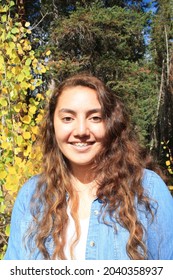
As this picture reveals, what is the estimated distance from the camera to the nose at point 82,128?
1236 millimetres

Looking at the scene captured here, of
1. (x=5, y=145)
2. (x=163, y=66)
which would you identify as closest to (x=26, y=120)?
(x=5, y=145)

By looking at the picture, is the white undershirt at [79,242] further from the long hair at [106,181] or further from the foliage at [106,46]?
the foliage at [106,46]

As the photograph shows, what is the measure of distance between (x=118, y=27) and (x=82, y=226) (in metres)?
8.94

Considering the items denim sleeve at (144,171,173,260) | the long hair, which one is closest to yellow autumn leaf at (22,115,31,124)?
the long hair

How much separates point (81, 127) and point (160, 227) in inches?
17.3

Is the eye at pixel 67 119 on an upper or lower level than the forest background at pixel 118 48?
lower

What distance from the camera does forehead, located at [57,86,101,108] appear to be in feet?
4.20

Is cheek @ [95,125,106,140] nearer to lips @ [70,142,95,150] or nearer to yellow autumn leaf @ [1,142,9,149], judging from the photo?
lips @ [70,142,95,150]

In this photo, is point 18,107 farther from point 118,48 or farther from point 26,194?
point 118,48

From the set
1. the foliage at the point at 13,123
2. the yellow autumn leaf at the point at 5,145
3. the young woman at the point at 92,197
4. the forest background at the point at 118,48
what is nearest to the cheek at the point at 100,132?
the young woman at the point at 92,197

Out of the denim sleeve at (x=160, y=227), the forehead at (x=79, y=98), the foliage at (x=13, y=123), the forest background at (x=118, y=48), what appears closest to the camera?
the denim sleeve at (x=160, y=227)

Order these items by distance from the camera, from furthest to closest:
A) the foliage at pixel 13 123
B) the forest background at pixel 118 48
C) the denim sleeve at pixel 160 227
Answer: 1. the forest background at pixel 118 48
2. the foliage at pixel 13 123
3. the denim sleeve at pixel 160 227

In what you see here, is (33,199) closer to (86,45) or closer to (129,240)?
(129,240)

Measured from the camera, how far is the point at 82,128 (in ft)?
4.06
